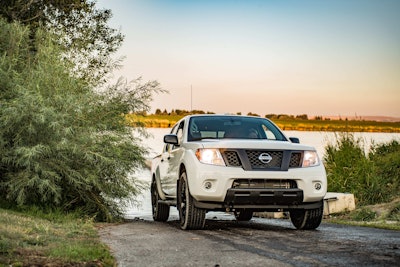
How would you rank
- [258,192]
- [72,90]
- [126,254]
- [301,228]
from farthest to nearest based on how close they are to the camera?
[72,90] → [301,228] → [258,192] → [126,254]

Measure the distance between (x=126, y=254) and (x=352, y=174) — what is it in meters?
13.1

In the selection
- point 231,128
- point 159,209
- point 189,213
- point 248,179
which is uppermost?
point 231,128

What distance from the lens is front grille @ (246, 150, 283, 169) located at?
1093cm

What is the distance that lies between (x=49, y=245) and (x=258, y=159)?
388cm

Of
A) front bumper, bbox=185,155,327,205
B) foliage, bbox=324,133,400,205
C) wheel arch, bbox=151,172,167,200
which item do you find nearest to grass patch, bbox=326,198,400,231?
foliage, bbox=324,133,400,205

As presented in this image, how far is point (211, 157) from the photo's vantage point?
35.9 ft

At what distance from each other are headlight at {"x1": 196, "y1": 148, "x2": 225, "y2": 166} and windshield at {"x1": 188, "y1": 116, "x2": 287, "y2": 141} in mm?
1201

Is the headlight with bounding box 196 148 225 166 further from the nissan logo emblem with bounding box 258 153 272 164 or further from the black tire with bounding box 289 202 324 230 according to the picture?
the black tire with bounding box 289 202 324 230

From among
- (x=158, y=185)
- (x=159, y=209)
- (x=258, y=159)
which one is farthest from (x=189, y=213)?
(x=159, y=209)

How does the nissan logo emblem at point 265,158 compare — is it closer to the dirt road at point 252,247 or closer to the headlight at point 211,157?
the headlight at point 211,157

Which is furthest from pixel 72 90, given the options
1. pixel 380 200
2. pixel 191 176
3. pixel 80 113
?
pixel 380 200

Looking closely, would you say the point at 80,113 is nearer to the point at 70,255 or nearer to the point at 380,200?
the point at 70,255

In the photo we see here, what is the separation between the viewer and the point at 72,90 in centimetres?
1385

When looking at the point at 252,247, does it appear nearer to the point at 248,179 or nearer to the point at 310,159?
the point at 248,179
